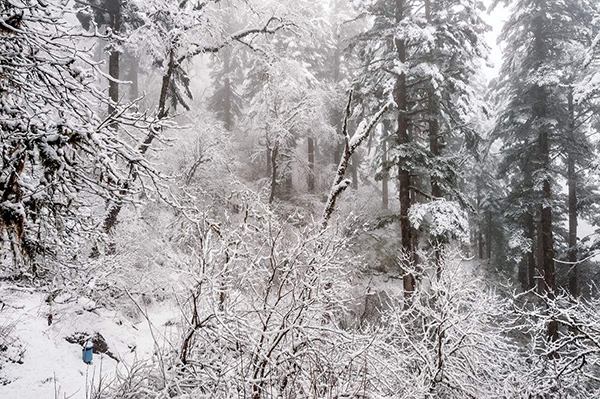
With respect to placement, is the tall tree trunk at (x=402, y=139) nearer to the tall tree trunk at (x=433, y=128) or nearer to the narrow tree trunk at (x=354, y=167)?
the tall tree trunk at (x=433, y=128)

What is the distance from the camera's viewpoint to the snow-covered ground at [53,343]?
5.29m

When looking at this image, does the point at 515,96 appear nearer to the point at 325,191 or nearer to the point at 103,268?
the point at 325,191

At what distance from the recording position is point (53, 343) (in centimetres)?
644

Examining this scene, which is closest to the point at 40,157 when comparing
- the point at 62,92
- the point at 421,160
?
the point at 62,92

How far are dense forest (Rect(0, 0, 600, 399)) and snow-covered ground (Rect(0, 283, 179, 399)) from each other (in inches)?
1.9

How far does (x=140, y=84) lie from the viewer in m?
26.4

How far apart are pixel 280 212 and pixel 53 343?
10.8 m

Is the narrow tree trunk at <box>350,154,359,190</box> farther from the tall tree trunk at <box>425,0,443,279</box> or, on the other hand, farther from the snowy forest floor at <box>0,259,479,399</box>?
the snowy forest floor at <box>0,259,479,399</box>

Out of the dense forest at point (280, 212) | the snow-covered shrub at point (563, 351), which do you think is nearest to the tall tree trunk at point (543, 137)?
the dense forest at point (280, 212)

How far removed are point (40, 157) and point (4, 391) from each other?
4207mm

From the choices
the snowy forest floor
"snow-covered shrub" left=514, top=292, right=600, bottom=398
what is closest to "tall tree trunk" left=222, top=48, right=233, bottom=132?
the snowy forest floor

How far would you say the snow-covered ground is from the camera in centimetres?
529

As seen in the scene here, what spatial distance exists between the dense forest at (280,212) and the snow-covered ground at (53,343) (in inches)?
1.9

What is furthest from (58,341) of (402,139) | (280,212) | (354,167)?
(354,167)
